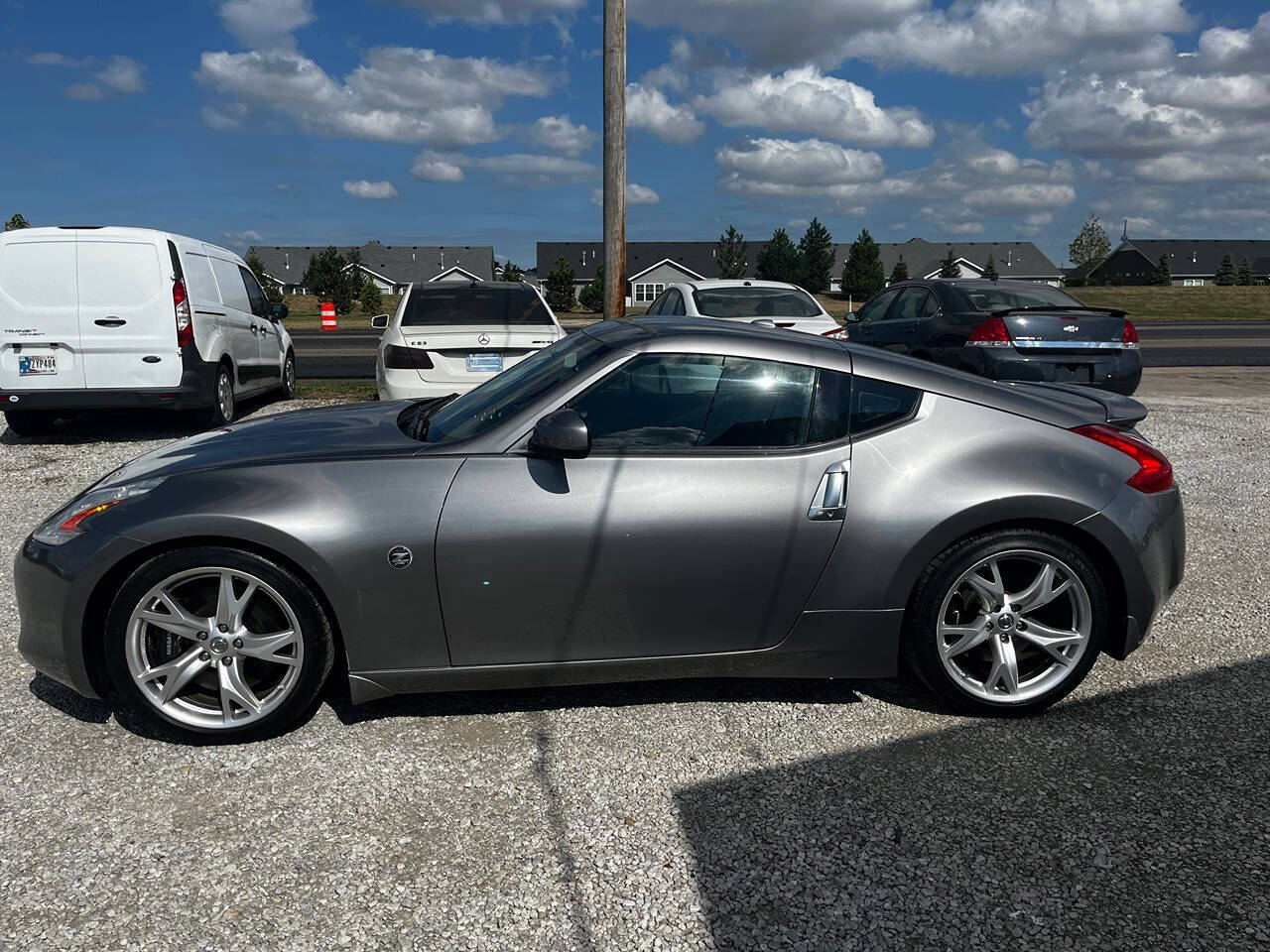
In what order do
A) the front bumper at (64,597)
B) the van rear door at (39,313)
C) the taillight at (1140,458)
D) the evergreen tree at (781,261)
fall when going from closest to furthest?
the front bumper at (64,597)
the taillight at (1140,458)
the van rear door at (39,313)
the evergreen tree at (781,261)

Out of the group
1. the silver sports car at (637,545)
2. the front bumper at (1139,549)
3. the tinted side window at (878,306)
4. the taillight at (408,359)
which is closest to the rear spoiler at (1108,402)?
the silver sports car at (637,545)

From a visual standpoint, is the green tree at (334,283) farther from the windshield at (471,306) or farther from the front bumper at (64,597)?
the front bumper at (64,597)

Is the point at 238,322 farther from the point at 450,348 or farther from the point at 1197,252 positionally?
the point at 1197,252

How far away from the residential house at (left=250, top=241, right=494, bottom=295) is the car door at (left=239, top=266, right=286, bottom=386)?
9326cm

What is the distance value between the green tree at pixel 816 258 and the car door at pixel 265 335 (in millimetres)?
71779

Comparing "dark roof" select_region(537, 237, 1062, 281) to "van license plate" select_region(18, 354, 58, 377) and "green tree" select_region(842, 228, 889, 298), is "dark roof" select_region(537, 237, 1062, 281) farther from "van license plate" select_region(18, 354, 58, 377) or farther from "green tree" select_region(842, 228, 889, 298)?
"van license plate" select_region(18, 354, 58, 377)

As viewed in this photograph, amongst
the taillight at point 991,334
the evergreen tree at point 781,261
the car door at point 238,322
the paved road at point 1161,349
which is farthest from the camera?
the evergreen tree at point 781,261

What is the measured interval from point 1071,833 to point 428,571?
218 centimetres

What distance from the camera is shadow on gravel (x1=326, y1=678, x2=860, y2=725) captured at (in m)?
3.82

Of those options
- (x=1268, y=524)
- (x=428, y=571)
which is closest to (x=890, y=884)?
(x=428, y=571)

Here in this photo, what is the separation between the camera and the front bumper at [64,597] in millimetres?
3357

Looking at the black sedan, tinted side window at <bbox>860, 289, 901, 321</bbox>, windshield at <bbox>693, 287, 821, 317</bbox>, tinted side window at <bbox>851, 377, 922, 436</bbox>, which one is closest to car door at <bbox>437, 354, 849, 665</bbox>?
tinted side window at <bbox>851, 377, 922, 436</bbox>

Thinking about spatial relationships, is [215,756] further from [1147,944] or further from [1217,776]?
[1217,776]

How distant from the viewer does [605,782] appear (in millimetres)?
3305
